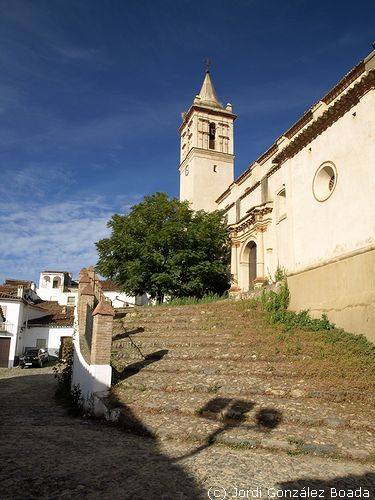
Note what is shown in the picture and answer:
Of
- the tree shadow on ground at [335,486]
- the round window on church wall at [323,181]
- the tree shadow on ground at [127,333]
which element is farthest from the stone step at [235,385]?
the round window on church wall at [323,181]

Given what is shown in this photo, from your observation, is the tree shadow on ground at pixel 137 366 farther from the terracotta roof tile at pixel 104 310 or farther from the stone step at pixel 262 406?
the terracotta roof tile at pixel 104 310

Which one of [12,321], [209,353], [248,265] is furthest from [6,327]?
[209,353]

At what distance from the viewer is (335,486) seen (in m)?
5.04

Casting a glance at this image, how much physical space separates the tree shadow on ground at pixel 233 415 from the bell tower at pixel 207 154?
23.4 metres

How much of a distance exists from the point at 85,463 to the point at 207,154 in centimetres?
2832

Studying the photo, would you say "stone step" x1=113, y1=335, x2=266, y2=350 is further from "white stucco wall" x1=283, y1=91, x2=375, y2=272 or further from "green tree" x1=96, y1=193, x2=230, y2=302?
"green tree" x1=96, y1=193, x2=230, y2=302

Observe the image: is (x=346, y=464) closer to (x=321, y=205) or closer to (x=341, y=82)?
(x=321, y=205)

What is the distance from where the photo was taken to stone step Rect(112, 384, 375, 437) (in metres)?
7.21

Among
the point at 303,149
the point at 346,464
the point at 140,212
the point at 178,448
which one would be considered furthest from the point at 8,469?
the point at 140,212

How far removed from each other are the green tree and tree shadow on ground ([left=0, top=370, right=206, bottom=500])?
14439 millimetres

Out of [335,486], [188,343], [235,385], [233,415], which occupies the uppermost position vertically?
[188,343]

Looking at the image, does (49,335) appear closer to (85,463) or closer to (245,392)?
(245,392)

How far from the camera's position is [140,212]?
24422 millimetres

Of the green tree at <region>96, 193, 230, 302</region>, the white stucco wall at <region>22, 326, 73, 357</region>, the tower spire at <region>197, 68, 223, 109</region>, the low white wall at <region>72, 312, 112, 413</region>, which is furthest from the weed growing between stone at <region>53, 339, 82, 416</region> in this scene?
the tower spire at <region>197, 68, 223, 109</region>
